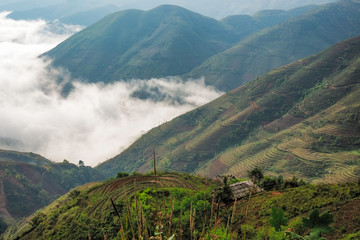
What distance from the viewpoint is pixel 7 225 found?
62625 mm

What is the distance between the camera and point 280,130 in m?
97.4

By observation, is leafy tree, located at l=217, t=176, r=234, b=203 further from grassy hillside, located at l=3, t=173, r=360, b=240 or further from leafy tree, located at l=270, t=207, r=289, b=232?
leafy tree, located at l=270, t=207, r=289, b=232

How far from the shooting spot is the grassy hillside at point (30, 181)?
252 feet

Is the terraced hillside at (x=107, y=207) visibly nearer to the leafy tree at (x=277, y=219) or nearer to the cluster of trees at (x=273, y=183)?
the cluster of trees at (x=273, y=183)

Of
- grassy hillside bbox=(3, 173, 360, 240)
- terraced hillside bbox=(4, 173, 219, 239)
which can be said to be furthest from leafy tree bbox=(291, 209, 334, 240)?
terraced hillside bbox=(4, 173, 219, 239)

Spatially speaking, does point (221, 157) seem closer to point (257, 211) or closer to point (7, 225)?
point (7, 225)

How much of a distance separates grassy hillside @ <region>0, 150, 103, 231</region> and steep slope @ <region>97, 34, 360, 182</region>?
21.1 metres

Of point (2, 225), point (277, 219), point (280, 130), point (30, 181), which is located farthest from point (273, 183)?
point (30, 181)

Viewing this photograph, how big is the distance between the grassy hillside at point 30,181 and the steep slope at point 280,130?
69.1ft

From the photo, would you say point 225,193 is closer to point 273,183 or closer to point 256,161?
point 273,183

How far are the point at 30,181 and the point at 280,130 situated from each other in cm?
8837

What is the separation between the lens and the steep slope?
227 feet

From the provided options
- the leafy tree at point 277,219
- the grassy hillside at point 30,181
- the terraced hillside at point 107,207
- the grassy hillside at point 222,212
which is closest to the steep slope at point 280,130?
the grassy hillside at point 30,181

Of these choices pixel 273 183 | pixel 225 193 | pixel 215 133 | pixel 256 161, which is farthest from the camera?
pixel 215 133
